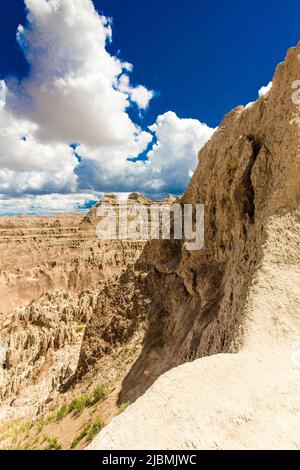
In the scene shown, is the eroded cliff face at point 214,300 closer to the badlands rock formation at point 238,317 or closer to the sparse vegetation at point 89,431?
the badlands rock formation at point 238,317

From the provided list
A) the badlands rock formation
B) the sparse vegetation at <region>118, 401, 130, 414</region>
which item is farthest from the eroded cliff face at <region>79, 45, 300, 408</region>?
the sparse vegetation at <region>118, 401, 130, 414</region>

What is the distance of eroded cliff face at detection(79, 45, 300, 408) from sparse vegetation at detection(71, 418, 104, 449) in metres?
1.15

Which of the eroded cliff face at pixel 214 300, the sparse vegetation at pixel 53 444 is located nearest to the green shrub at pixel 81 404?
the eroded cliff face at pixel 214 300

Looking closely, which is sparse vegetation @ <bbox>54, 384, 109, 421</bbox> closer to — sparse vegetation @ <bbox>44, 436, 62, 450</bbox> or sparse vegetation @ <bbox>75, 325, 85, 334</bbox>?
sparse vegetation @ <bbox>44, 436, 62, 450</bbox>

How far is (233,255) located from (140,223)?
143 feet

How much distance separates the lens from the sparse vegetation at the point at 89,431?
315 inches

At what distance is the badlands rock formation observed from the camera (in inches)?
128

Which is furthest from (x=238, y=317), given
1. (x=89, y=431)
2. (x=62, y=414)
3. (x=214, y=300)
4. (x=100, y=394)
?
(x=62, y=414)

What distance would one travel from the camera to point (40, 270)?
40.6 meters

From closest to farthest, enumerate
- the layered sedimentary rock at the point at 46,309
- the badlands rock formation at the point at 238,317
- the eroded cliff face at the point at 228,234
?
the badlands rock formation at the point at 238,317, the eroded cliff face at the point at 228,234, the layered sedimentary rock at the point at 46,309

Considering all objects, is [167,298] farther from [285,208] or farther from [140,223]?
[140,223]

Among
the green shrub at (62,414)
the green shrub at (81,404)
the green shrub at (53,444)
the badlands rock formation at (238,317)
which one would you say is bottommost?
the green shrub at (62,414)

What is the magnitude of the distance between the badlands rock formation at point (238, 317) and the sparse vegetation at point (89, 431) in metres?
1.14

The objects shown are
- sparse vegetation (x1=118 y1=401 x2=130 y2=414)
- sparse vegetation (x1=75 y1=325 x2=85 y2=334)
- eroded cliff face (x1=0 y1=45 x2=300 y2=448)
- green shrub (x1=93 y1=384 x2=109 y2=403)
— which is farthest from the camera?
sparse vegetation (x1=75 y1=325 x2=85 y2=334)
